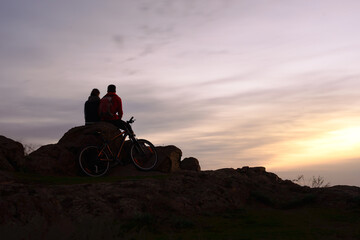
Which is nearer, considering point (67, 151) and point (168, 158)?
point (67, 151)

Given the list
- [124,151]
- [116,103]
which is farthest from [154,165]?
[116,103]

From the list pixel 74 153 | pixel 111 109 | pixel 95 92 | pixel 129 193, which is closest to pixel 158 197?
pixel 129 193

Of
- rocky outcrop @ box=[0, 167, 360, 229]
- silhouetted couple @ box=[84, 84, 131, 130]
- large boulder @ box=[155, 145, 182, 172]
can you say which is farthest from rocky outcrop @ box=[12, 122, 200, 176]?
rocky outcrop @ box=[0, 167, 360, 229]

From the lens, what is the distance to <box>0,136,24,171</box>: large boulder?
15.0 meters

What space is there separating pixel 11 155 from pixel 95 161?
3.01 meters

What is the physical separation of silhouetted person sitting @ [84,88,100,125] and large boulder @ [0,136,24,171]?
294 cm

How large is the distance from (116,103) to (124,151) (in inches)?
74.2

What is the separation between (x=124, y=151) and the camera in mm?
16906

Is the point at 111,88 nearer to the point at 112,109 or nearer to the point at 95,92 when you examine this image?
the point at 112,109

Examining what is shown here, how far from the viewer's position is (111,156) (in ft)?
51.1

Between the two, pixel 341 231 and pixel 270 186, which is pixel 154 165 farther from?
pixel 341 231

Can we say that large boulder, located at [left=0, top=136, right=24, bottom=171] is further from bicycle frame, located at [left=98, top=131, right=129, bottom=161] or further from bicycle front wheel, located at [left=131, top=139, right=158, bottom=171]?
bicycle front wheel, located at [left=131, top=139, right=158, bottom=171]

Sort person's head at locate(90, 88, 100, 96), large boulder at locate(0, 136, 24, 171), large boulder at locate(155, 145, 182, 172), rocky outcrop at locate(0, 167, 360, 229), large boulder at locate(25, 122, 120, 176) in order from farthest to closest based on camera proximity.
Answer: person's head at locate(90, 88, 100, 96) < large boulder at locate(155, 145, 182, 172) < large boulder at locate(25, 122, 120, 176) < large boulder at locate(0, 136, 24, 171) < rocky outcrop at locate(0, 167, 360, 229)

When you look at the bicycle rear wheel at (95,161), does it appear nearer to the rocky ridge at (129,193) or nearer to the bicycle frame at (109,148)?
the bicycle frame at (109,148)
